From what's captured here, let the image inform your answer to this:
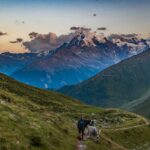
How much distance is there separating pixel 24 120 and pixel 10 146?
31.6 ft

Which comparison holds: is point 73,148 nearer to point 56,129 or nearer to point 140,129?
point 56,129

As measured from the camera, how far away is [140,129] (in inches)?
5251

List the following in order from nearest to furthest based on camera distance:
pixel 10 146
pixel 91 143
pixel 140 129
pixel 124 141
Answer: pixel 10 146
pixel 91 143
pixel 124 141
pixel 140 129

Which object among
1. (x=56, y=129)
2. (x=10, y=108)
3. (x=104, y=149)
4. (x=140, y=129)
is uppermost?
(x=10, y=108)

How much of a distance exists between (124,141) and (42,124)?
61.1 metres

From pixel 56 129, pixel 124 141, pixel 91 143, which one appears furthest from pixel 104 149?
pixel 124 141

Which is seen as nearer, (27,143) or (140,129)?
(27,143)

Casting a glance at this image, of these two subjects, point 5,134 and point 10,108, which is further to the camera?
point 10,108

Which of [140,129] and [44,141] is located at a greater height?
[44,141]

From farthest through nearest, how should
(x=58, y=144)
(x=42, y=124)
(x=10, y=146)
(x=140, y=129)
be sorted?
(x=140, y=129), (x=42, y=124), (x=58, y=144), (x=10, y=146)

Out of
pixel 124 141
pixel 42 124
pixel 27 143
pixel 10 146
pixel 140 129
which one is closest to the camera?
pixel 10 146

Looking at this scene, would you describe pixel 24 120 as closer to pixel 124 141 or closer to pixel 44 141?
pixel 44 141

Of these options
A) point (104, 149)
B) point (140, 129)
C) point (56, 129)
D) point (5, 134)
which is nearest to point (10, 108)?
point (56, 129)

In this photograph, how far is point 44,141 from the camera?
44344 mm
